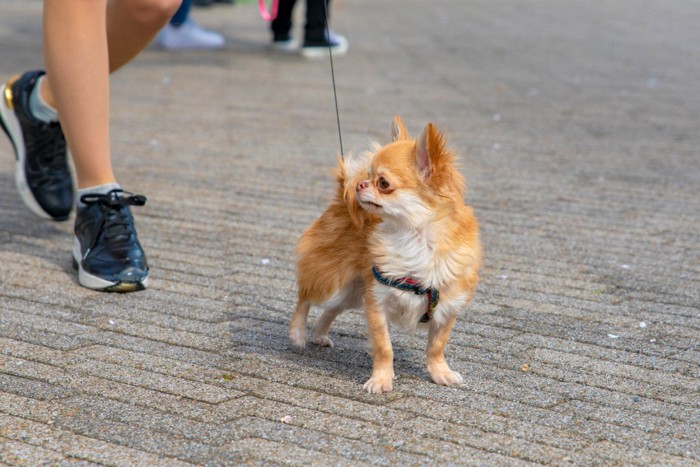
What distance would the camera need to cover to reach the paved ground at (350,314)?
2.68 meters

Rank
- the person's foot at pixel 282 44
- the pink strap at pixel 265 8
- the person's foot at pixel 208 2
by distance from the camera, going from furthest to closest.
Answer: the person's foot at pixel 208 2 < the person's foot at pixel 282 44 < the pink strap at pixel 265 8

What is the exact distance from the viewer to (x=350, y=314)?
12.2 feet

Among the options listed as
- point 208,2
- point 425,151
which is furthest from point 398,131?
point 208,2

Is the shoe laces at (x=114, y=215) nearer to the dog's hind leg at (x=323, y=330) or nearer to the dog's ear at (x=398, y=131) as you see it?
the dog's hind leg at (x=323, y=330)

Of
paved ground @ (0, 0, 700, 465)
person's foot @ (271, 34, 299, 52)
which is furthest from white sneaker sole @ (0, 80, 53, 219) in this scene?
person's foot @ (271, 34, 299, 52)

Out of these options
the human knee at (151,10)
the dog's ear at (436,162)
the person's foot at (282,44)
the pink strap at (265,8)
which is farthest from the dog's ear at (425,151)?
the person's foot at (282,44)

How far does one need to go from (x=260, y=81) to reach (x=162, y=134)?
2.15m

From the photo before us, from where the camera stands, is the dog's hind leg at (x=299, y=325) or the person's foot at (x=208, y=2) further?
the person's foot at (x=208, y=2)

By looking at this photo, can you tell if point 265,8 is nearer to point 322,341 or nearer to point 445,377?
point 322,341

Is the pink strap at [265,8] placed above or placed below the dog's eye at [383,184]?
below

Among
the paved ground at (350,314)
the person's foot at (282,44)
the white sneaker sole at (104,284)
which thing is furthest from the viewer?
the person's foot at (282,44)

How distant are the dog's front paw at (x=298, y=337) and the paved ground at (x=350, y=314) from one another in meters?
0.05

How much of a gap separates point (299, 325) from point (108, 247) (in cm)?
101

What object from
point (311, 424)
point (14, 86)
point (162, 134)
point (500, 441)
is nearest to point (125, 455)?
point (311, 424)
